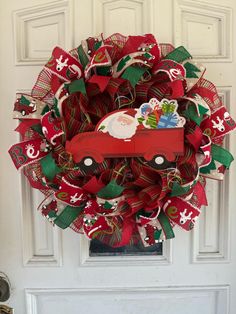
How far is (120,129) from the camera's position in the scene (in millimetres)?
964

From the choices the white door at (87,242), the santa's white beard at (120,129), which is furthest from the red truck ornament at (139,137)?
the white door at (87,242)

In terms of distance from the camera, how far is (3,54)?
3.55 ft

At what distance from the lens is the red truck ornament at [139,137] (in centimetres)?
96

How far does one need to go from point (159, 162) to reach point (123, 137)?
Result: 0.11 m

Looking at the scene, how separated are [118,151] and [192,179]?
0.66ft

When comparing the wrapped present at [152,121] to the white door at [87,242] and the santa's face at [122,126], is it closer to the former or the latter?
the santa's face at [122,126]

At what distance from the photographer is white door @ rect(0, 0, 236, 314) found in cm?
106

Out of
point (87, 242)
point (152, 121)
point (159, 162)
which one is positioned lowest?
point (87, 242)

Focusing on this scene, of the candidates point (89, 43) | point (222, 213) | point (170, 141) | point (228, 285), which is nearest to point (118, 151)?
point (170, 141)

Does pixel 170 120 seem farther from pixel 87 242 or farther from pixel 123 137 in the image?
pixel 87 242

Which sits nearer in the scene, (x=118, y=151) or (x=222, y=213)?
(x=118, y=151)

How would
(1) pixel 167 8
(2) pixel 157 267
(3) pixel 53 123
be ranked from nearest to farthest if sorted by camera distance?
(3) pixel 53 123
(1) pixel 167 8
(2) pixel 157 267

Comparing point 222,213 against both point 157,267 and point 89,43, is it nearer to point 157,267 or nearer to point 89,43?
point 157,267

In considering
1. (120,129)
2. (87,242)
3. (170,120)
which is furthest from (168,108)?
(87,242)
